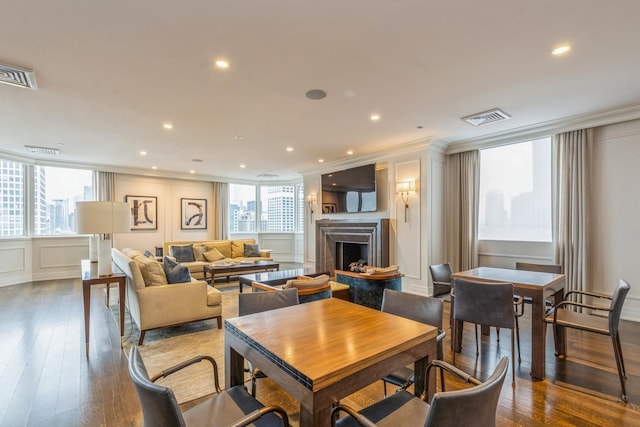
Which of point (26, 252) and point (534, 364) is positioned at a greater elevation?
point (26, 252)

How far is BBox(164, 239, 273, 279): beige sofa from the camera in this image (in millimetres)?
6523

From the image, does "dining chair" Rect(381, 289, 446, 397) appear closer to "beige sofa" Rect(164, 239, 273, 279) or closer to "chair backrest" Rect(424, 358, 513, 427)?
"chair backrest" Rect(424, 358, 513, 427)

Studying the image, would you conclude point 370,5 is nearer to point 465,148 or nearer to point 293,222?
point 465,148

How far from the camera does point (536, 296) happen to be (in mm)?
2535

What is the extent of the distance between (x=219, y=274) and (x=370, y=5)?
17.4 feet

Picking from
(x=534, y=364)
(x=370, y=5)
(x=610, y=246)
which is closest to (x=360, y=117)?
(x=370, y=5)

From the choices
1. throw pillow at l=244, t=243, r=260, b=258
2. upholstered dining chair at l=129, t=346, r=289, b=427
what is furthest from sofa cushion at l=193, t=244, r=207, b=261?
upholstered dining chair at l=129, t=346, r=289, b=427

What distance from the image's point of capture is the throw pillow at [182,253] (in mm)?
6859

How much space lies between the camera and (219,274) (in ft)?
19.7

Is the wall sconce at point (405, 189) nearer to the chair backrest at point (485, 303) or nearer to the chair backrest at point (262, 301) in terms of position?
the chair backrest at point (485, 303)

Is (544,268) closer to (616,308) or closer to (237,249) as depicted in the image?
(616,308)

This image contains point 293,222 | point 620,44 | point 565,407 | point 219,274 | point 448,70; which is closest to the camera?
point 565,407

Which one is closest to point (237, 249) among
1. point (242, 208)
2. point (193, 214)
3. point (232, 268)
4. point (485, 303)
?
point (232, 268)

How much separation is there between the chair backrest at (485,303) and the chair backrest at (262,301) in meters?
1.48
